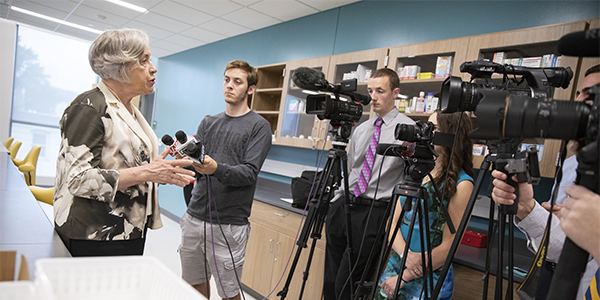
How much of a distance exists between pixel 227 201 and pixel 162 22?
3.95 metres

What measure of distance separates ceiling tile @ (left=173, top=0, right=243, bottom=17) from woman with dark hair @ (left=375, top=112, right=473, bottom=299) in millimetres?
3078

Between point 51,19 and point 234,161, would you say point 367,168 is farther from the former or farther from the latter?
point 51,19

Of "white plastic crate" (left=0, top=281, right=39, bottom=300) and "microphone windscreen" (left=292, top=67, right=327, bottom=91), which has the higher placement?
"microphone windscreen" (left=292, top=67, right=327, bottom=91)

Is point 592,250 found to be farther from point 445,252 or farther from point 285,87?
point 285,87

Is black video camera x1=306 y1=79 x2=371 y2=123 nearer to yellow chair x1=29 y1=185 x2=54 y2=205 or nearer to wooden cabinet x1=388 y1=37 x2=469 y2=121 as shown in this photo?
wooden cabinet x1=388 y1=37 x2=469 y2=121

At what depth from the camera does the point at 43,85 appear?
6.66 m

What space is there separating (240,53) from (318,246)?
340 centimetres

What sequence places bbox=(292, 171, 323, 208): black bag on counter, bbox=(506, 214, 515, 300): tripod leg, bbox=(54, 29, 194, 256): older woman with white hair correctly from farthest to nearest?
bbox=(292, 171, 323, 208): black bag on counter, bbox=(54, 29, 194, 256): older woman with white hair, bbox=(506, 214, 515, 300): tripod leg

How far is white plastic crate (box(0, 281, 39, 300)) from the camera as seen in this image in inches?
17.6

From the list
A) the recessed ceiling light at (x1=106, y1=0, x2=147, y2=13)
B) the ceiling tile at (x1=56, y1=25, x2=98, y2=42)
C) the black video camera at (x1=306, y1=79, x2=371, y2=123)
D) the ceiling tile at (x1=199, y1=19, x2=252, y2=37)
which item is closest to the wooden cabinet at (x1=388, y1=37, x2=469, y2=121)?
the black video camera at (x1=306, y1=79, x2=371, y2=123)

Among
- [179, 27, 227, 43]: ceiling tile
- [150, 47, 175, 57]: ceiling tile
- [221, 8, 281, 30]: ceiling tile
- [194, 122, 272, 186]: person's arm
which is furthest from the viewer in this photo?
[150, 47, 175, 57]: ceiling tile

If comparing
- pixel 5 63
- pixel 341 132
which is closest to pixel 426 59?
pixel 341 132

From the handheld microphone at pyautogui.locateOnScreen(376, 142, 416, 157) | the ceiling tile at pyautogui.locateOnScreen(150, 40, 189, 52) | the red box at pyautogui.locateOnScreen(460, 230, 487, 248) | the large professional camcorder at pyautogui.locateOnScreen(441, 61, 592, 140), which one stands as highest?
the ceiling tile at pyautogui.locateOnScreen(150, 40, 189, 52)

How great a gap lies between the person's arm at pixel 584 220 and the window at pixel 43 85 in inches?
323
